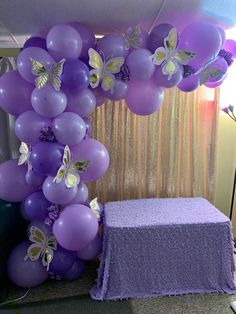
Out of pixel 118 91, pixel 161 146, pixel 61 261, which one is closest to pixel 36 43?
pixel 118 91

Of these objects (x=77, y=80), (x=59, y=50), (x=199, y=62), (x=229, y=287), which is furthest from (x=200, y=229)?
(x=59, y=50)

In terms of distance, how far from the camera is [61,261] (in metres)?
1.99

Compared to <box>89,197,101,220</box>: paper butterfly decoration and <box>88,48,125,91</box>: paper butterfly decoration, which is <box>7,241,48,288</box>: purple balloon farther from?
<box>88,48,125,91</box>: paper butterfly decoration

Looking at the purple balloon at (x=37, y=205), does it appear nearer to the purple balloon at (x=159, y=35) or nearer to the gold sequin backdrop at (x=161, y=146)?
the gold sequin backdrop at (x=161, y=146)

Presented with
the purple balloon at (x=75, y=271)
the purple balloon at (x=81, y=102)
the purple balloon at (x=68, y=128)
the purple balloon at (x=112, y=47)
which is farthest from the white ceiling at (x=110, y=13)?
the purple balloon at (x=75, y=271)

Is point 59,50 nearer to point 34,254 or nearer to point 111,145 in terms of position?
point 111,145

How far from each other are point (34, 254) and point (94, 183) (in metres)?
0.86

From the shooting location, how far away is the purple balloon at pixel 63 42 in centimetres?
166

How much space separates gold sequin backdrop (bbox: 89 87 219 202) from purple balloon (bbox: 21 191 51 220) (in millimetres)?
713

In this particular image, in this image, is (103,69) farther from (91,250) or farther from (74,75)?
(91,250)

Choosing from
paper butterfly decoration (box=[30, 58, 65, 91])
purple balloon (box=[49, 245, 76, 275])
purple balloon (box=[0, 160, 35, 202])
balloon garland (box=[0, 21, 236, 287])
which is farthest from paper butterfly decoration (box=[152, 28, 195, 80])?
purple balloon (box=[49, 245, 76, 275])

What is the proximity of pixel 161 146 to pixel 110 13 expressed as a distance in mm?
1268

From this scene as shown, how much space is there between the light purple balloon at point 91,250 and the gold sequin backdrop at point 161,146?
57cm

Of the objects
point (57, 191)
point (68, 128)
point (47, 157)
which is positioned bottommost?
point (57, 191)
